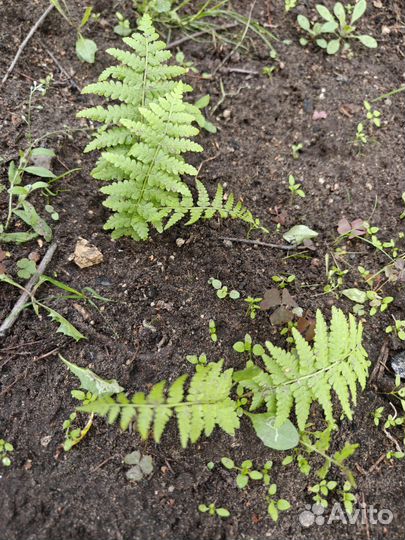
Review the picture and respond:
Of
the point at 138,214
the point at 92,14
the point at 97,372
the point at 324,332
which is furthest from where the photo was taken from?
the point at 92,14

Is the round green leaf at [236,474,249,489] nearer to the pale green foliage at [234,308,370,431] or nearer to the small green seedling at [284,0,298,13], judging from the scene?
the pale green foliage at [234,308,370,431]

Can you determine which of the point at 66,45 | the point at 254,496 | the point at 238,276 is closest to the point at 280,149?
the point at 238,276

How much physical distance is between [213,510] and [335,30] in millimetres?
3183

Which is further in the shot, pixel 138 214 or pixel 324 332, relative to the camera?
pixel 138 214

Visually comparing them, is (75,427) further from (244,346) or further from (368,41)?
(368,41)

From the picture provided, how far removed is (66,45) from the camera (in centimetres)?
331

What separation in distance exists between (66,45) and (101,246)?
1.48m

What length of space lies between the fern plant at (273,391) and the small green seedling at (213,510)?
0.34 meters

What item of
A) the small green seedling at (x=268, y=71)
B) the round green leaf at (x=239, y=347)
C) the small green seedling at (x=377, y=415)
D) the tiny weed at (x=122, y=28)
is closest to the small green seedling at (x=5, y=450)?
the round green leaf at (x=239, y=347)

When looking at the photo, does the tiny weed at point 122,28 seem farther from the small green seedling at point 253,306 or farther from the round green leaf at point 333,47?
the small green seedling at point 253,306

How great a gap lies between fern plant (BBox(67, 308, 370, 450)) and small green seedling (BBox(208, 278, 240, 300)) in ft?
1.48

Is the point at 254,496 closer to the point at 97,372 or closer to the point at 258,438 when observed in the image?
the point at 258,438

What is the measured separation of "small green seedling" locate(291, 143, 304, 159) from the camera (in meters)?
3.20

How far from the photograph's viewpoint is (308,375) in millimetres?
2244
